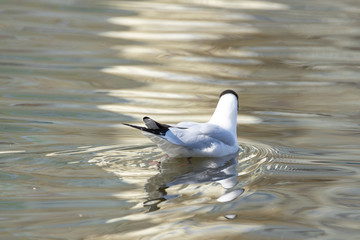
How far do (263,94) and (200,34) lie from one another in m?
3.96

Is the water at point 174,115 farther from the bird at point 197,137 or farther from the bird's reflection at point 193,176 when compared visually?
the bird at point 197,137

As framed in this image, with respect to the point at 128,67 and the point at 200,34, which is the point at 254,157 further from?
the point at 200,34

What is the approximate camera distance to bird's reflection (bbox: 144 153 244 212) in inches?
225

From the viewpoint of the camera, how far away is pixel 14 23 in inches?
553

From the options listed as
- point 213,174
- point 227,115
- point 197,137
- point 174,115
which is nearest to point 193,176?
point 213,174

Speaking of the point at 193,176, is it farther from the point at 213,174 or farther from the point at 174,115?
the point at 174,115

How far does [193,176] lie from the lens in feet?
20.9

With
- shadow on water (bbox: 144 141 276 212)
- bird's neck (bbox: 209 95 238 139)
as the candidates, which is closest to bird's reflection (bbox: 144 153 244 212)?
shadow on water (bbox: 144 141 276 212)

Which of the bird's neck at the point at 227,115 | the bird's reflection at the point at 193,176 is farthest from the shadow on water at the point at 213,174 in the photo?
the bird's neck at the point at 227,115

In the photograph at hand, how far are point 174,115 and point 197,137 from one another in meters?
1.74

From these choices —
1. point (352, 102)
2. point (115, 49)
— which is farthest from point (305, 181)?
point (115, 49)

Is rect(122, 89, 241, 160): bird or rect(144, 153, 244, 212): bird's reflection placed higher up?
rect(122, 89, 241, 160): bird

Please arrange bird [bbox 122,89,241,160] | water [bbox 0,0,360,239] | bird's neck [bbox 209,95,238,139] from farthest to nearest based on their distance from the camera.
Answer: bird's neck [bbox 209,95,238,139]
bird [bbox 122,89,241,160]
water [bbox 0,0,360,239]

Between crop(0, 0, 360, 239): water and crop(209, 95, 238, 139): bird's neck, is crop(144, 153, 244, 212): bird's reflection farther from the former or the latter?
crop(209, 95, 238, 139): bird's neck
